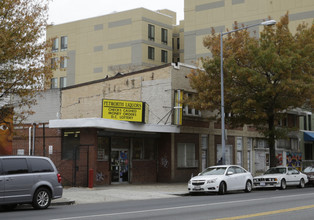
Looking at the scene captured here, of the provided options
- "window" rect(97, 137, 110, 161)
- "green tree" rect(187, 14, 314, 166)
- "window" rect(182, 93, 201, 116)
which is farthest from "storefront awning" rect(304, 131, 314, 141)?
"window" rect(97, 137, 110, 161)

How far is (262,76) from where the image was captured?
25.7 meters

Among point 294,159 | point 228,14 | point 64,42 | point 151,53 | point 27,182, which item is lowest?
point 27,182

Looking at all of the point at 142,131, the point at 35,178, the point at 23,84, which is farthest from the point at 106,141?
the point at 35,178

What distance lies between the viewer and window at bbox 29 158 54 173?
15.0 m

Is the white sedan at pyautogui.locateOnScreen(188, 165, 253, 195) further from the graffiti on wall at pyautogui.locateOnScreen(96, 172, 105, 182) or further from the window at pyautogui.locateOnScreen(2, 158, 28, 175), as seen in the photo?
the window at pyautogui.locateOnScreen(2, 158, 28, 175)

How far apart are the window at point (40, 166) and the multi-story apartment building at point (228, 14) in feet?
122

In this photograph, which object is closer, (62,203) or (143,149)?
(62,203)

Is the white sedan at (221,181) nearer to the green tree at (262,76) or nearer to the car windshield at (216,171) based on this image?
the car windshield at (216,171)

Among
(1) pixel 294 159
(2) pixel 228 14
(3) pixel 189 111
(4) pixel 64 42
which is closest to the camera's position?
(3) pixel 189 111

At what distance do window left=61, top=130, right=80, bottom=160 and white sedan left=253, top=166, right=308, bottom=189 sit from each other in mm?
10174

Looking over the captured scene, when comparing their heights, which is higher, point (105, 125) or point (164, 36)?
point (164, 36)

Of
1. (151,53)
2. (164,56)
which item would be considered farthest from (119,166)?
(164,56)

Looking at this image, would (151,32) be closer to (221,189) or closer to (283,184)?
(283,184)

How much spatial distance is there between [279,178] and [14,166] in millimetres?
15041
